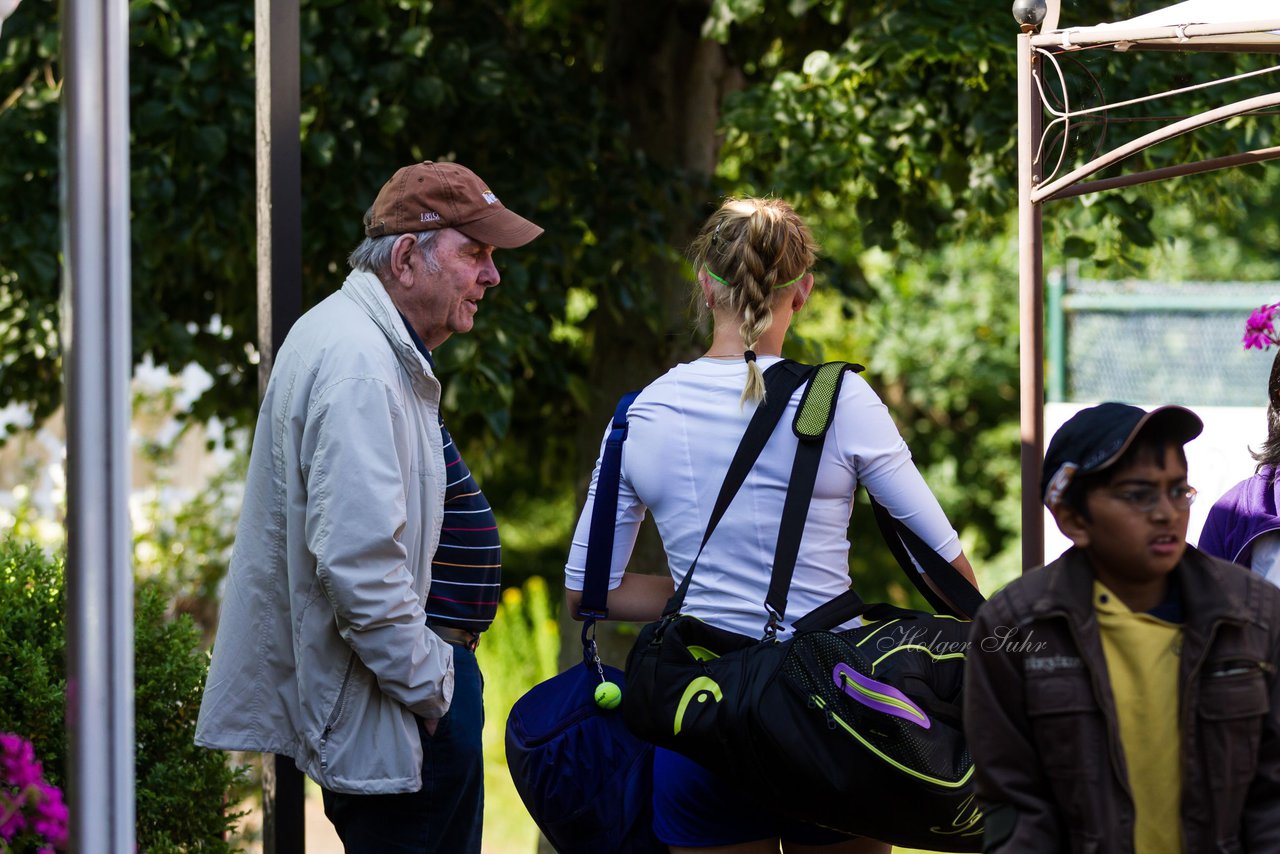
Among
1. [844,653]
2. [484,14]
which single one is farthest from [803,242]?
[484,14]

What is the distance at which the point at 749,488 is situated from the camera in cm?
223

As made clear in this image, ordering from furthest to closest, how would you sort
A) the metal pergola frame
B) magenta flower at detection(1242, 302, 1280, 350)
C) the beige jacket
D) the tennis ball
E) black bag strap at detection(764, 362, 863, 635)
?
magenta flower at detection(1242, 302, 1280, 350)
the metal pergola frame
the tennis ball
the beige jacket
black bag strap at detection(764, 362, 863, 635)

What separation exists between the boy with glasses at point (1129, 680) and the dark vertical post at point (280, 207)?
5.75 feet

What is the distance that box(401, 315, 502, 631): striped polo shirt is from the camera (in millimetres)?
2580

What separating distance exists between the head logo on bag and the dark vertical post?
1.20m

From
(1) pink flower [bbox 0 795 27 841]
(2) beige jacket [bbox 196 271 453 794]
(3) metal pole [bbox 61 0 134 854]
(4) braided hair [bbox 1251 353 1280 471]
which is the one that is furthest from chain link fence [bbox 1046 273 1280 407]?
(3) metal pole [bbox 61 0 134 854]

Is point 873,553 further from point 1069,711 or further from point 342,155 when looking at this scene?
point 1069,711

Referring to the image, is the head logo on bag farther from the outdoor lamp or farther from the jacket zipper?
the outdoor lamp

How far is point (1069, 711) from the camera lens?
1.76 m

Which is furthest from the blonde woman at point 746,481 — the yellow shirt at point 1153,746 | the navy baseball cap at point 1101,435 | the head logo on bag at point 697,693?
the yellow shirt at point 1153,746

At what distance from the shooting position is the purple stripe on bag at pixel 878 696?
209 centimetres

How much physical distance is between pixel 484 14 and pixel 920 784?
3457 millimetres

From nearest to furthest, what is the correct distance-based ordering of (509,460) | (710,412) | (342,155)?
(710,412), (342,155), (509,460)

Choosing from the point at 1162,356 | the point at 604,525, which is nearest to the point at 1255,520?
the point at 604,525
